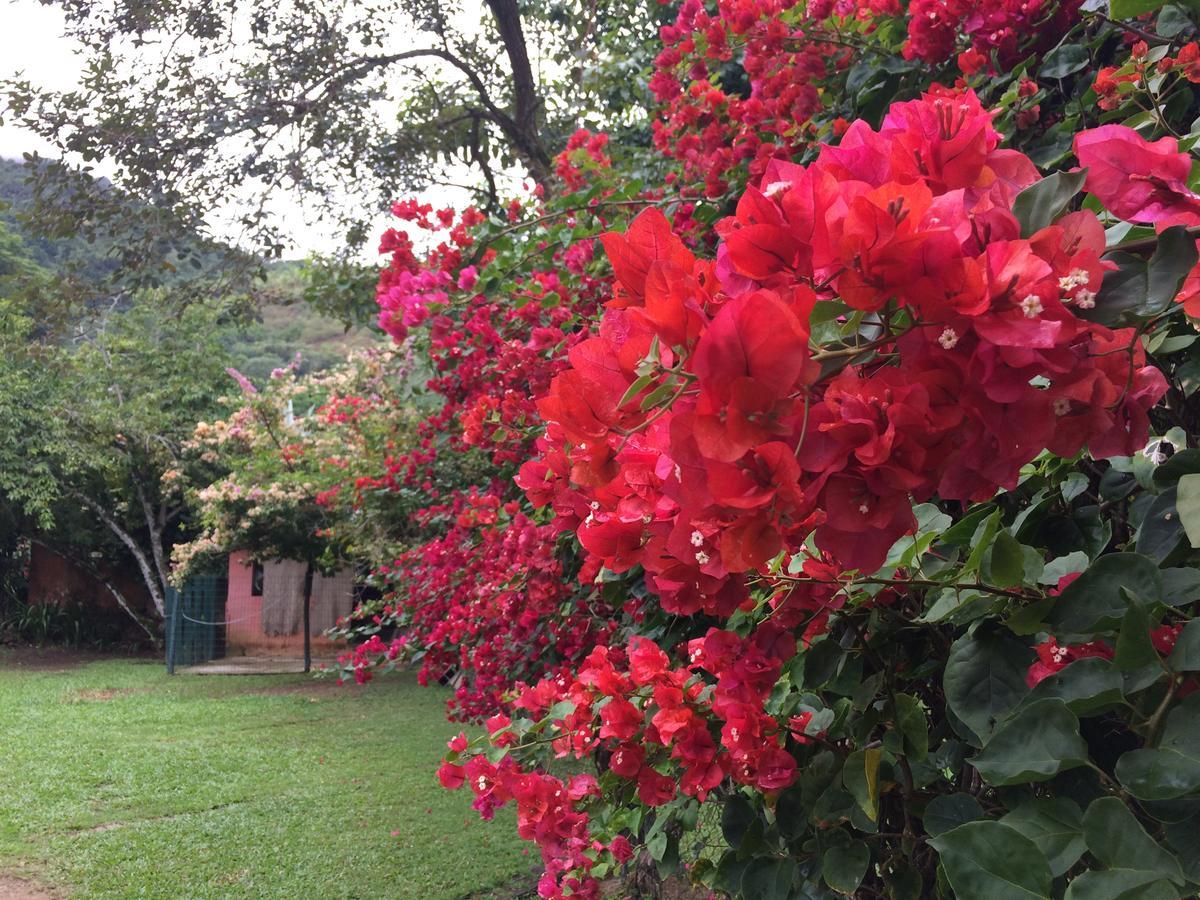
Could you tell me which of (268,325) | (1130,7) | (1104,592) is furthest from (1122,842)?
(268,325)

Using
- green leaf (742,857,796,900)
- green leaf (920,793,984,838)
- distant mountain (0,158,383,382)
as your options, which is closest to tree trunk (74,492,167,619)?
distant mountain (0,158,383,382)

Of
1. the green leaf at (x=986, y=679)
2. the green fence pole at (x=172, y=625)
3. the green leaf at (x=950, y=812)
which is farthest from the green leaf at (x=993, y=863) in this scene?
the green fence pole at (x=172, y=625)

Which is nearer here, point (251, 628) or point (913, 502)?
point (913, 502)

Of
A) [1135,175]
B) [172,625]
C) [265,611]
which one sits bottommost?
[172,625]

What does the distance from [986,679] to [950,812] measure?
171 millimetres

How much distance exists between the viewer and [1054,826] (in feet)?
2.04

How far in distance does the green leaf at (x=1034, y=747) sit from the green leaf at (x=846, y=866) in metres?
0.41

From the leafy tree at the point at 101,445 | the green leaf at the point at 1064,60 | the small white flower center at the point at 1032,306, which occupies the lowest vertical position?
the small white flower center at the point at 1032,306

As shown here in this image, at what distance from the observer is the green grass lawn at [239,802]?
174 inches

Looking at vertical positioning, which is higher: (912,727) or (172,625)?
(912,727)

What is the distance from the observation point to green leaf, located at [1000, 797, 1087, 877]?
1.97 feet

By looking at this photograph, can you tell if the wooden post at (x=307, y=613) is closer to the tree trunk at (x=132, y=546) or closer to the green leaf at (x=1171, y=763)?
the tree trunk at (x=132, y=546)

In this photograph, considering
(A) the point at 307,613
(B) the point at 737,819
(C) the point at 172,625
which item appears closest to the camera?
(B) the point at 737,819

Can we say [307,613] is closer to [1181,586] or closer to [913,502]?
[913,502]
